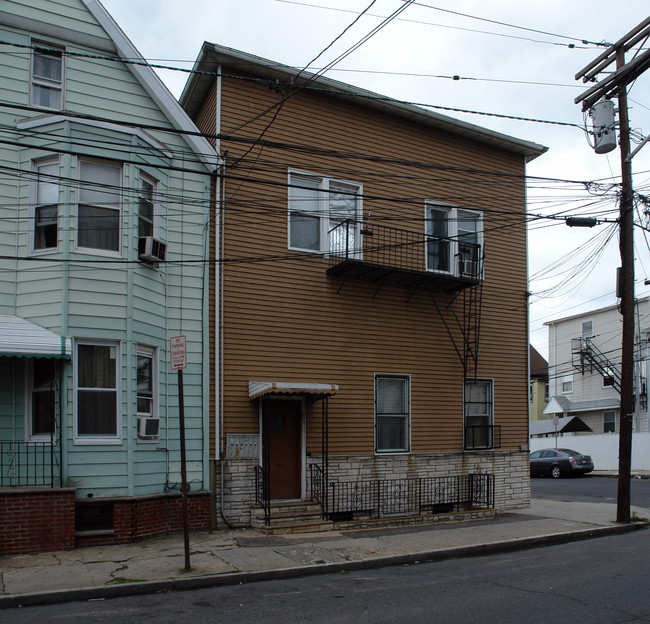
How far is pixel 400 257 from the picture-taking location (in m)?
15.9

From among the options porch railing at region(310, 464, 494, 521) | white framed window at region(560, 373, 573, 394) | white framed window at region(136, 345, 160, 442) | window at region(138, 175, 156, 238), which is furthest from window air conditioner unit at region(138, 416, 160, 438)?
white framed window at region(560, 373, 573, 394)

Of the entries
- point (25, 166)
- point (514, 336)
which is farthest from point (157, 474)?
point (514, 336)

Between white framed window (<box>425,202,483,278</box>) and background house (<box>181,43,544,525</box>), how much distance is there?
0.13ft

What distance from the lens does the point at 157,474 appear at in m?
12.4

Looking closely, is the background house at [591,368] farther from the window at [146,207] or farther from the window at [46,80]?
the window at [46,80]

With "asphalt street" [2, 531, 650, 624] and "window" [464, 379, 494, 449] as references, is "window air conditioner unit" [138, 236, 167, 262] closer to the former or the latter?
"asphalt street" [2, 531, 650, 624]

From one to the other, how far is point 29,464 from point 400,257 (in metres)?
8.80

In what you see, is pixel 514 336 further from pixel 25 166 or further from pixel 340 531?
pixel 25 166

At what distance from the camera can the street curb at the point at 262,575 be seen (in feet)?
27.6

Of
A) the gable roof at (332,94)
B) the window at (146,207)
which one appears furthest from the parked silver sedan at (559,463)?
the window at (146,207)

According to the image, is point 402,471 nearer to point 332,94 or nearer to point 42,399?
point 42,399

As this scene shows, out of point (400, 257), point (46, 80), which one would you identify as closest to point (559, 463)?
point (400, 257)

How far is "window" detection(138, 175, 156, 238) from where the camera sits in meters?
12.8

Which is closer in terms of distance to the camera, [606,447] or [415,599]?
[415,599]
